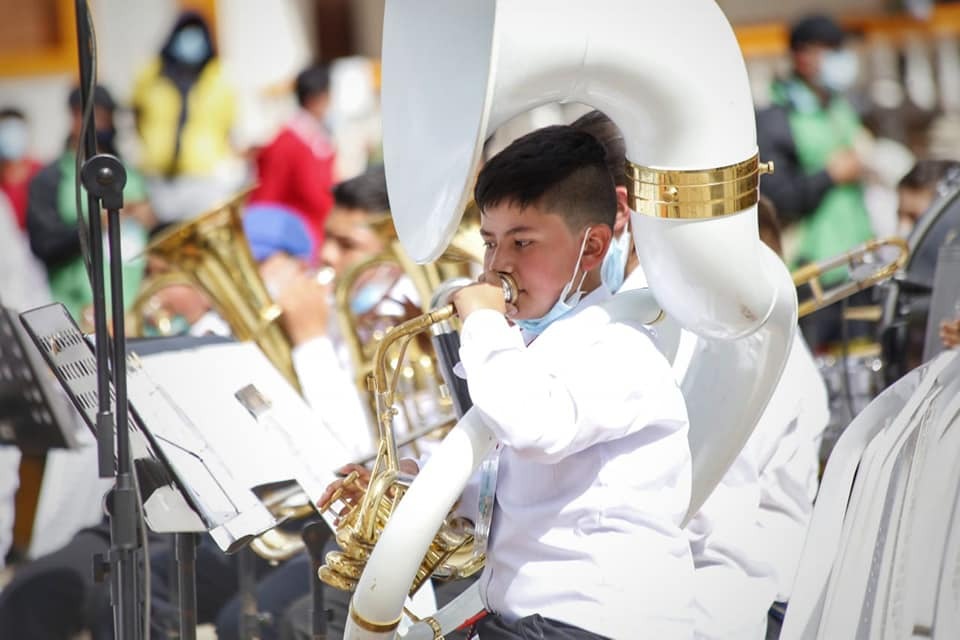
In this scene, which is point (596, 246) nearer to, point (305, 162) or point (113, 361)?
point (113, 361)

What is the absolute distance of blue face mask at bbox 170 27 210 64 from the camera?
7.89 meters

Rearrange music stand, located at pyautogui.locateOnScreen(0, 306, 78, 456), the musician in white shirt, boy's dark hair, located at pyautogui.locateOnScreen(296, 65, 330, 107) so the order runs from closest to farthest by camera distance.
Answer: the musician in white shirt, music stand, located at pyautogui.locateOnScreen(0, 306, 78, 456), boy's dark hair, located at pyautogui.locateOnScreen(296, 65, 330, 107)

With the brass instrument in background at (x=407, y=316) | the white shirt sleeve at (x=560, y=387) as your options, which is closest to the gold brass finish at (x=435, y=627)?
the white shirt sleeve at (x=560, y=387)

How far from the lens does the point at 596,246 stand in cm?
221

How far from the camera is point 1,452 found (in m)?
3.38

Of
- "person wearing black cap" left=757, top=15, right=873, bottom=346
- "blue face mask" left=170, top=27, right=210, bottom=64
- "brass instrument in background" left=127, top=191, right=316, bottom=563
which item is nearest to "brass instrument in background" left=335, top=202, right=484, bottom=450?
"brass instrument in background" left=127, top=191, right=316, bottom=563

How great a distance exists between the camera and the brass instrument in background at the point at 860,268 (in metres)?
3.39

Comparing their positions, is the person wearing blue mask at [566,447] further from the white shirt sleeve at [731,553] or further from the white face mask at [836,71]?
the white face mask at [836,71]

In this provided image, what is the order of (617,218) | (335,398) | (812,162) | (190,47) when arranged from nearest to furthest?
(617,218), (335,398), (812,162), (190,47)

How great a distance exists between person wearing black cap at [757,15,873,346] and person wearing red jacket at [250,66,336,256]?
2.11m

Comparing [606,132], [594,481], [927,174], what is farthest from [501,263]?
[927,174]

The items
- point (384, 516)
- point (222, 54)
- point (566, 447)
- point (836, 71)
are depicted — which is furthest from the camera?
point (222, 54)

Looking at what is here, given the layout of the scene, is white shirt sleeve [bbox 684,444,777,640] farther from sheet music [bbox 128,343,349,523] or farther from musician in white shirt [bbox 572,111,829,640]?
sheet music [bbox 128,343,349,523]

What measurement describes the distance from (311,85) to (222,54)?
204 centimetres
